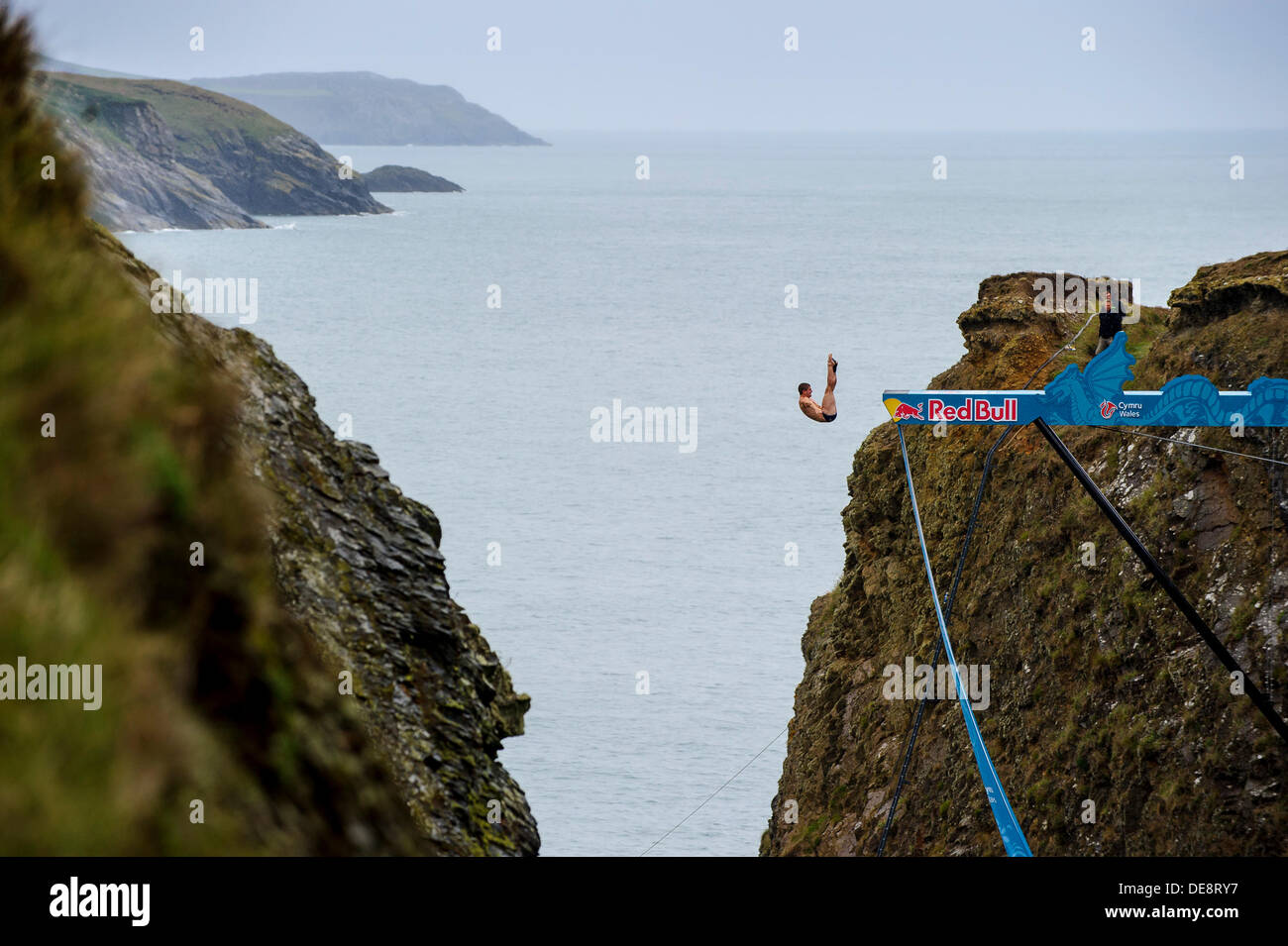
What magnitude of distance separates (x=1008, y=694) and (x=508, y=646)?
5003 centimetres

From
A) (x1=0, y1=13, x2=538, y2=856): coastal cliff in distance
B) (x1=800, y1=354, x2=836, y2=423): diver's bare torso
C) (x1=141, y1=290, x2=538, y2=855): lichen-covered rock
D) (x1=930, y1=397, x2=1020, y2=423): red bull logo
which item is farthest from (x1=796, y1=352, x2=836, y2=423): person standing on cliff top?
(x1=0, y1=13, x2=538, y2=856): coastal cliff in distance

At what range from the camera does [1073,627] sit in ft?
75.4

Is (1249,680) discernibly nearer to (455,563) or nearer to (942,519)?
(942,519)

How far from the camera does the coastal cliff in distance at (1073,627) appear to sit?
1902 centimetres

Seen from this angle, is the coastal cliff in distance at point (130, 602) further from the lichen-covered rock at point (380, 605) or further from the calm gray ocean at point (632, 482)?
the lichen-covered rock at point (380, 605)

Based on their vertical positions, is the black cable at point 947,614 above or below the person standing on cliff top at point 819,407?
below

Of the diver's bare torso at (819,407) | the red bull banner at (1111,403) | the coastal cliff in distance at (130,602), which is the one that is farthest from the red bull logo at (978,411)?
the coastal cliff in distance at (130,602)

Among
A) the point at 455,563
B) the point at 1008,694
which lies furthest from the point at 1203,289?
the point at 455,563

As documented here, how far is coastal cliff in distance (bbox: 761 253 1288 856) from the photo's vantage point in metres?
19.0

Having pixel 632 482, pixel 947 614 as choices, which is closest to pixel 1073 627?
pixel 947 614

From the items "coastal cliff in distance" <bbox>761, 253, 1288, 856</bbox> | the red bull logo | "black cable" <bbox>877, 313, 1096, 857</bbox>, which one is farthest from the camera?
"black cable" <bbox>877, 313, 1096, 857</bbox>

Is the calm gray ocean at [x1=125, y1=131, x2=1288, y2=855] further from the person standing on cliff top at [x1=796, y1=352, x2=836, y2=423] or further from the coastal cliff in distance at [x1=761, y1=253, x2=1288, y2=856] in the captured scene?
the coastal cliff in distance at [x1=761, y1=253, x2=1288, y2=856]

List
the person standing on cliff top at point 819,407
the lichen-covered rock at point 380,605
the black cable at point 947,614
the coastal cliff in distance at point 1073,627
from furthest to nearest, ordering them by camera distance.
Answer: the black cable at point 947,614, the person standing on cliff top at point 819,407, the coastal cliff in distance at point 1073,627, the lichen-covered rock at point 380,605

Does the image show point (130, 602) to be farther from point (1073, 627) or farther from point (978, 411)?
point (1073, 627)
